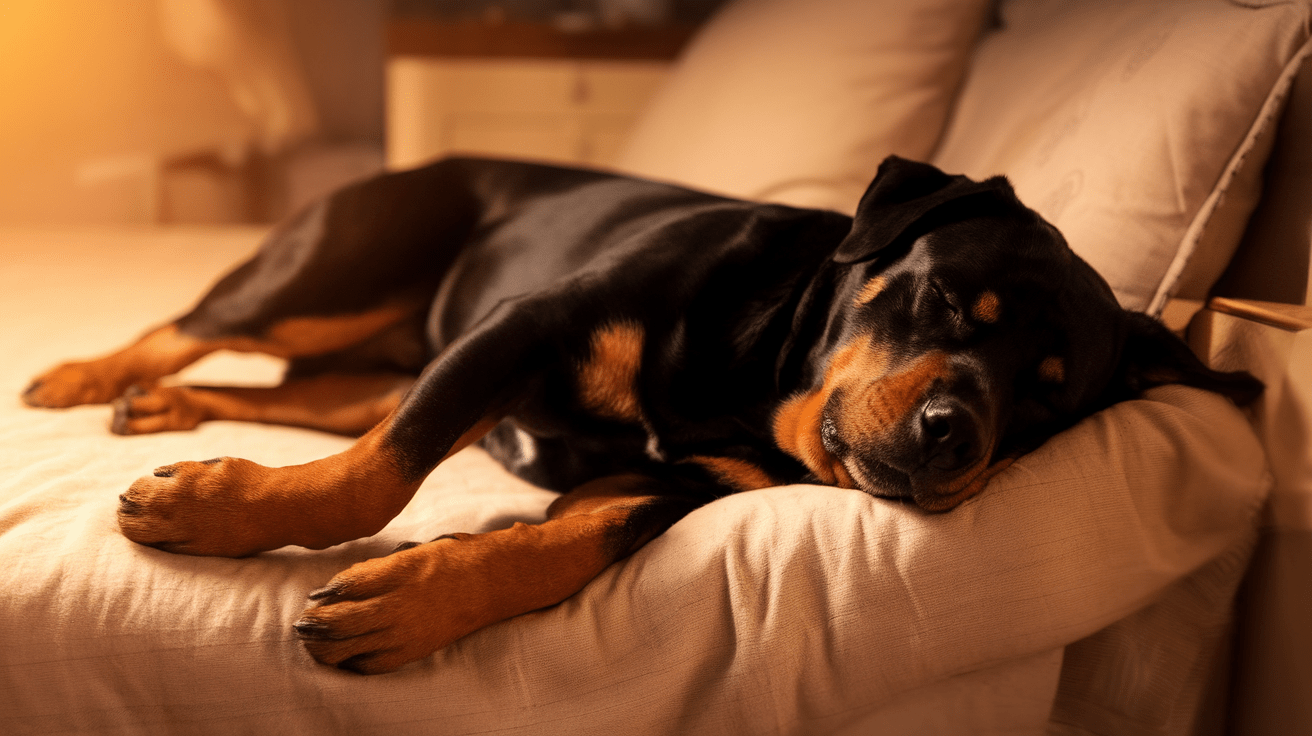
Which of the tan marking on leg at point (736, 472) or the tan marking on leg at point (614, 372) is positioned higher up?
the tan marking on leg at point (614, 372)

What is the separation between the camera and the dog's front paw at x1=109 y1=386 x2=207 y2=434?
1.60 metres

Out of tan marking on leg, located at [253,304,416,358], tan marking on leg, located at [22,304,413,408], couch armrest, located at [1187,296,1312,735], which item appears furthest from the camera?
tan marking on leg, located at [253,304,416,358]

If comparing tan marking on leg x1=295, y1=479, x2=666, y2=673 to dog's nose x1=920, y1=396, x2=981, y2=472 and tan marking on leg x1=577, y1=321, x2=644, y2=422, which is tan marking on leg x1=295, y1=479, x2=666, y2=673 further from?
dog's nose x1=920, y1=396, x2=981, y2=472

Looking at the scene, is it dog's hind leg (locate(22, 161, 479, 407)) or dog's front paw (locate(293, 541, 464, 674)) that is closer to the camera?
dog's front paw (locate(293, 541, 464, 674))

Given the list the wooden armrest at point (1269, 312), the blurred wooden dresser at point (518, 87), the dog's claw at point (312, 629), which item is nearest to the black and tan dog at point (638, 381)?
the dog's claw at point (312, 629)

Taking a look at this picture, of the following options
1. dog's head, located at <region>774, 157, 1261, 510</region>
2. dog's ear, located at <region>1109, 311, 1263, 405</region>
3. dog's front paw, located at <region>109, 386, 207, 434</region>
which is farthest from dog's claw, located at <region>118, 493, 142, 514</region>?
dog's ear, located at <region>1109, 311, 1263, 405</region>

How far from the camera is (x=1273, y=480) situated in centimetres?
137

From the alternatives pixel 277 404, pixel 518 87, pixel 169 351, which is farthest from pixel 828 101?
pixel 518 87

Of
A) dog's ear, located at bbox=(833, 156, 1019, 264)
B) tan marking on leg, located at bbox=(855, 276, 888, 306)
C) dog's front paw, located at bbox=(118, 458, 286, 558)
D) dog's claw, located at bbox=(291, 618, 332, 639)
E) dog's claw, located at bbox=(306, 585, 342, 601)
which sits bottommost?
dog's claw, located at bbox=(291, 618, 332, 639)

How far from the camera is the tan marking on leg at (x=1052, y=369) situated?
1.31 meters

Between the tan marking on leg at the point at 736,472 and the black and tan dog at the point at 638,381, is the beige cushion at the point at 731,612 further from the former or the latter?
the tan marking on leg at the point at 736,472

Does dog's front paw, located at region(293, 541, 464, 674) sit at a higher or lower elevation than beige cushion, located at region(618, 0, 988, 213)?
lower

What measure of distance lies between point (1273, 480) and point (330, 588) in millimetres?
1357

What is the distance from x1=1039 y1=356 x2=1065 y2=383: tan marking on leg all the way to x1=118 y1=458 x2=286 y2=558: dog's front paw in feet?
3.51
